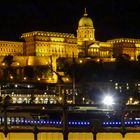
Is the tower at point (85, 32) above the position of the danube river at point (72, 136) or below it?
above

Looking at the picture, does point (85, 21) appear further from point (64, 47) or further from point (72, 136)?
point (72, 136)

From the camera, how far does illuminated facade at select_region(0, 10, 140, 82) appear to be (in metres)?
95.4

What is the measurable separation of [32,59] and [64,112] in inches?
3149

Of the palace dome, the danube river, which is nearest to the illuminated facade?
the palace dome

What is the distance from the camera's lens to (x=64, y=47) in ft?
345

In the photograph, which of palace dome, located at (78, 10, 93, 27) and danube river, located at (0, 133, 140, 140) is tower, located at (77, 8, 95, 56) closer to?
palace dome, located at (78, 10, 93, 27)

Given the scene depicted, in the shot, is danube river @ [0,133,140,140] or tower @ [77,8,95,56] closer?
danube river @ [0,133,140,140]

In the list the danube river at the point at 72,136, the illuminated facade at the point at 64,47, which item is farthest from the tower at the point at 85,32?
the danube river at the point at 72,136

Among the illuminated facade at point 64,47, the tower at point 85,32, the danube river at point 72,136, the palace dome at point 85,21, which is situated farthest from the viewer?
the palace dome at point 85,21

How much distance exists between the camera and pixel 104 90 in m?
63.8

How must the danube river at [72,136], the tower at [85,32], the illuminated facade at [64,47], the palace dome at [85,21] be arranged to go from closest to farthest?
1. the danube river at [72,136]
2. the illuminated facade at [64,47]
3. the tower at [85,32]
4. the palace dome at [85,21]

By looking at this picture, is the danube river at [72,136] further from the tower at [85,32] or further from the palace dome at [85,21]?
the palace dome at [85,21]

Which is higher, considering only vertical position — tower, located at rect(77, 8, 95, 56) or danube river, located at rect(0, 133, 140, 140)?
tower, located at rect(77, 8, 95, 56)

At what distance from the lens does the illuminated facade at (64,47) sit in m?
95.4
